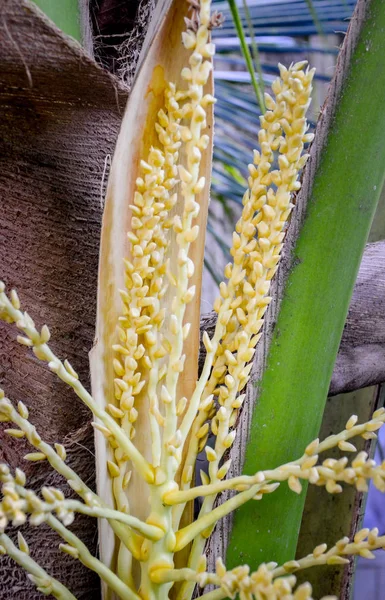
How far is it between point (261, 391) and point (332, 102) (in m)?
0.20

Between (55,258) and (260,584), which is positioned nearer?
(260,584)

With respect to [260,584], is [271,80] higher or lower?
higher

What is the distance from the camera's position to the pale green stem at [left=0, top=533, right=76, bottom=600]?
0.28 metres

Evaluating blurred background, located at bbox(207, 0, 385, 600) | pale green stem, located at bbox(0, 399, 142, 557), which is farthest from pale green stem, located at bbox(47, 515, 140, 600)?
blurred background, located at bbox(207, 0, 385, 600)

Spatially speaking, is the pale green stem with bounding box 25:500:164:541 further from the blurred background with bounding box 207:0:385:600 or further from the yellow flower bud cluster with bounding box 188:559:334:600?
the blurred background with bounding box 207:0:385:600

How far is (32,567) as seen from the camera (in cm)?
29

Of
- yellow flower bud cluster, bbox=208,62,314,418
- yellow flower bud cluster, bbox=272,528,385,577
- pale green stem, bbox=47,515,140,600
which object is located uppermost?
yellow flower bud cluster, bbox=208,62,314,418

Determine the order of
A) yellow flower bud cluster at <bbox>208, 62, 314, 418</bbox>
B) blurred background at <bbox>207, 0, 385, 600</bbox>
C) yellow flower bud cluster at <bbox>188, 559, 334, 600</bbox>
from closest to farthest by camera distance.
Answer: yellow flower bud cluster at <bbox>188, 559, 334, 600</bbox>
yellow flower bud cluster at <bbox>208, 62, 314, 418</bbox>
blurred background at <bbox>207, 0, 385, 600</bbox>

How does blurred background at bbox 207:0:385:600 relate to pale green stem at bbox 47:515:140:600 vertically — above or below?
above

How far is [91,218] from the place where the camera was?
40cm

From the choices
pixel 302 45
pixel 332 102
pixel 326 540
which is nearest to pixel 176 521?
pixel 332 102

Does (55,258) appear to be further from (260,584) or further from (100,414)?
(260,584)

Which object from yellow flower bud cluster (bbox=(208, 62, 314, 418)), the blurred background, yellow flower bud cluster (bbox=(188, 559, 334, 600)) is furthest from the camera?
the blurred background

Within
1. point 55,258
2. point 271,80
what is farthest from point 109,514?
point 271,80
